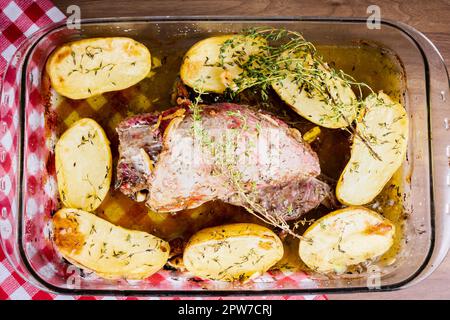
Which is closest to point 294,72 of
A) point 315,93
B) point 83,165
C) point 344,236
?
point 315,93

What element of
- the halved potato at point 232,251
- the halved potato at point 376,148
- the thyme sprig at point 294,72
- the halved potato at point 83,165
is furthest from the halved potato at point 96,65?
the halved potato at point 376,148

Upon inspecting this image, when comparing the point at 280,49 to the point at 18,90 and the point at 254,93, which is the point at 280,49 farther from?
the point at 18,90

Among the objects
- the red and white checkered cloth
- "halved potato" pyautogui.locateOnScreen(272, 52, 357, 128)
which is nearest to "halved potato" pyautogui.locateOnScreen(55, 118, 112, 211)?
the red and white checkered cloth

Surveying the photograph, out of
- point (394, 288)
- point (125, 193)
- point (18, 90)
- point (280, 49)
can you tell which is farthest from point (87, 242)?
point (394, 288)

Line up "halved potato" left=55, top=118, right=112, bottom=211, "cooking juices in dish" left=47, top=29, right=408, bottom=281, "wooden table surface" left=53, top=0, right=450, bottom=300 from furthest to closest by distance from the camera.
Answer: "wooden table surface" left=53, top=0, right=450, bottom=300, "halved potato" left=55, top=118, right=112, bottom=211, "cooking juices in dish" left=47, top=29, right=408, bottom=281

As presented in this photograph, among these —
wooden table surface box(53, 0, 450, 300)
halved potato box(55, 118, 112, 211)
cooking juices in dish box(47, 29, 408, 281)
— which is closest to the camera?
cooking juices in dish box(47, 29, 408, 281)

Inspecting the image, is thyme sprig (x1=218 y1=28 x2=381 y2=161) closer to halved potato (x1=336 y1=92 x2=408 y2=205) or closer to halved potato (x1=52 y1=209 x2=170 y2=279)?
halved potato (x1=336 y1=92 x2=408 y2=205)
